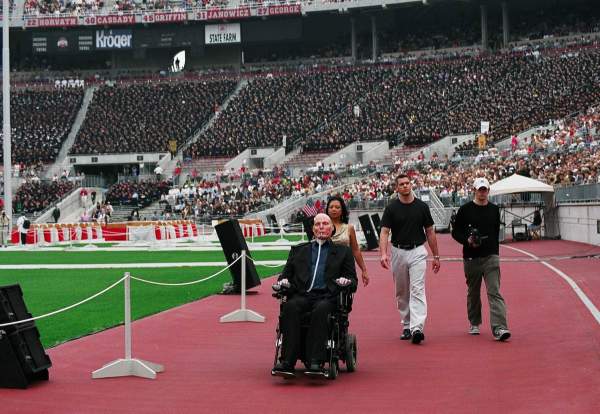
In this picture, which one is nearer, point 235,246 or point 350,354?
point 350,354

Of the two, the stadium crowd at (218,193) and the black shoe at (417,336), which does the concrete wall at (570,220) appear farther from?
the black shoe at (417,336)

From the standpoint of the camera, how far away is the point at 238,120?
7188 centimetres

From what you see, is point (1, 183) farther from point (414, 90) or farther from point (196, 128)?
point (414, 90)

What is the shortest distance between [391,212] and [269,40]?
69.8 meters

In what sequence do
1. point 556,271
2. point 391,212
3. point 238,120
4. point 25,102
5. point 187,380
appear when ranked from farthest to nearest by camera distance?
1. point 25,102
2. point 238,120
3. point 556,271
4. point 391,212
5. point 187,380

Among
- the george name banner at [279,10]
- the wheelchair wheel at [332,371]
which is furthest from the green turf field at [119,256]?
the george name banner at [279,10]

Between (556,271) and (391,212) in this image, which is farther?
(556,271)

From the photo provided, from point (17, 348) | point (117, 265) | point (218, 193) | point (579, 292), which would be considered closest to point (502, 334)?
point (17, 348)

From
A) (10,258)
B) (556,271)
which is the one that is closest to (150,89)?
(10,258)

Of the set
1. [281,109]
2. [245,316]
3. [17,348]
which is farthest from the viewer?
[281,109]

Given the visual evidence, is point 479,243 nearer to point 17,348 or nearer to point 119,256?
point 17,348

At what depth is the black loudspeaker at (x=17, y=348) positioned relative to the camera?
850 centimetres

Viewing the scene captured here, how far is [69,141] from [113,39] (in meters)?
11.8

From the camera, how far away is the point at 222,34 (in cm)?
8044
